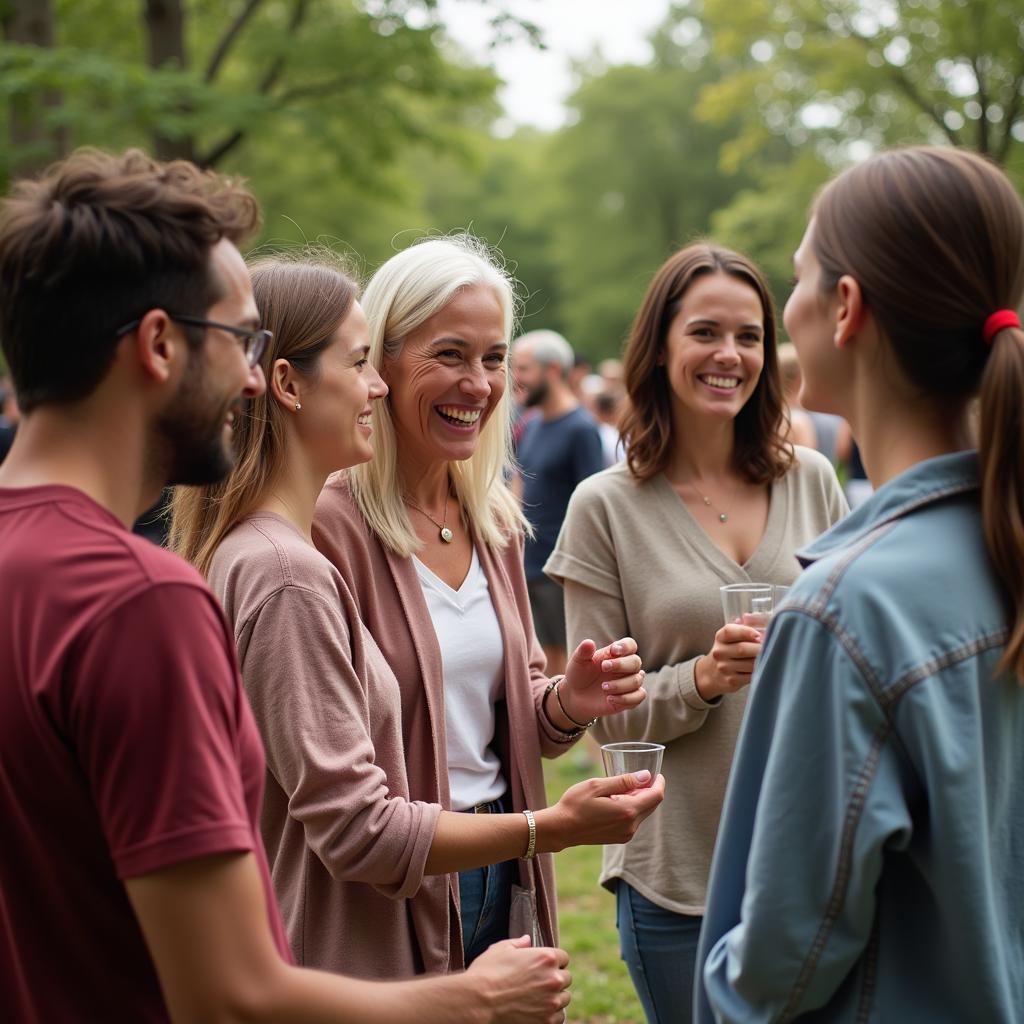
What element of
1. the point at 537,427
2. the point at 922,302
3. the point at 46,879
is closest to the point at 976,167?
the point at 922,302

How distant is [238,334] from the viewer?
5.63 ft

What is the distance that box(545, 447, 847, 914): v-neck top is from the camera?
10.2 ft

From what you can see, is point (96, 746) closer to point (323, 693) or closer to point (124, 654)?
point (124, 654)

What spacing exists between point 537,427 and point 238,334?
7.26m

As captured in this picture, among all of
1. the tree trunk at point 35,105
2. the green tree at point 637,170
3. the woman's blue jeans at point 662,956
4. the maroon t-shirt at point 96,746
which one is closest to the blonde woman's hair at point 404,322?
the woman's blue jeans at point 662,956

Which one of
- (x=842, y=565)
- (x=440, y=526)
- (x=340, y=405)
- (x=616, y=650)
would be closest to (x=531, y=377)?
(x=440, y=526)

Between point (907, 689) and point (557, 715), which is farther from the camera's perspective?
point (557, 715)

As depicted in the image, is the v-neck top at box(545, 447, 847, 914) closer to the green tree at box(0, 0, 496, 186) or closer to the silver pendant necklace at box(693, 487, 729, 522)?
the silver pendant necklace at box(693, 487, 729, 522)

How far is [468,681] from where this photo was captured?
2857 mm

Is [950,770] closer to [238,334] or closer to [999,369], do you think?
[999,369]

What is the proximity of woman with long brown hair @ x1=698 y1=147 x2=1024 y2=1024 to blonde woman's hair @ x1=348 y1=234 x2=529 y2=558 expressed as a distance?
1.36 meters

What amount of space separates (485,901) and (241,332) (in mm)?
1644

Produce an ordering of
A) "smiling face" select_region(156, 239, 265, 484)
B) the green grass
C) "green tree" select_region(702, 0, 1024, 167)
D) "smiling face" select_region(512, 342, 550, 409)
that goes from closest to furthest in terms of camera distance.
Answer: "smiling face" select_region(156, 239, 265, 484) < the green grass < "smiling face" select_region(512, 342, 550, 409) < "green tree" select_region(702, 0, 1024, 167)

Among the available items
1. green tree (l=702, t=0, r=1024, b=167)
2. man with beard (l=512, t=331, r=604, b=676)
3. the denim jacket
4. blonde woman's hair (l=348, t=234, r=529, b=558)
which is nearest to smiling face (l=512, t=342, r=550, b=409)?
man with beard (l=512, t=331, r=604, b=676)
